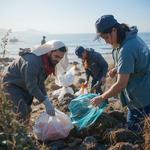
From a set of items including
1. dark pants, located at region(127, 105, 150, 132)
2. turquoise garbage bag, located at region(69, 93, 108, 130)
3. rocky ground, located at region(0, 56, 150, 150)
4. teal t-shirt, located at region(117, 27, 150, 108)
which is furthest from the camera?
turquoise garbage bag, located at region(69, 93, 108, 130)

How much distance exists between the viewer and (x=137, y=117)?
234 inches

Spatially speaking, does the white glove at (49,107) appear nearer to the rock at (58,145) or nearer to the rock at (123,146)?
the rock at (58,145)

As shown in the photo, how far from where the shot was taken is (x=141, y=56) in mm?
5445

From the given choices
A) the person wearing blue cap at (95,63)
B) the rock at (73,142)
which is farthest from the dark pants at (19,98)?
the person wearing blue cap at (95,63)

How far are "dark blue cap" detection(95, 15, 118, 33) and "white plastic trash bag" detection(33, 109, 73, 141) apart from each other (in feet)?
5.39

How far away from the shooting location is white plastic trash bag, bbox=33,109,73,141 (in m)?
6.34

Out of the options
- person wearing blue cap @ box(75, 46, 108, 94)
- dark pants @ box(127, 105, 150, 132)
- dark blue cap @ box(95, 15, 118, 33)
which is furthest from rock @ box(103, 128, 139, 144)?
person wearing blue cap @ box(75, 46, 108, 94)

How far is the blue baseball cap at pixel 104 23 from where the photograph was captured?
5.30 metres

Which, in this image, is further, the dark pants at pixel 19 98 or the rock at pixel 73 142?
the dark pants at pixel 19 98

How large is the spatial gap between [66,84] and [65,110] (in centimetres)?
283

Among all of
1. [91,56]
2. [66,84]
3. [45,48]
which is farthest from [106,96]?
[66,84]

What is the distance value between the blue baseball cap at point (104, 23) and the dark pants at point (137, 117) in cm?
122

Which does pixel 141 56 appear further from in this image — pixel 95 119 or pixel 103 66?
pixel 103 66

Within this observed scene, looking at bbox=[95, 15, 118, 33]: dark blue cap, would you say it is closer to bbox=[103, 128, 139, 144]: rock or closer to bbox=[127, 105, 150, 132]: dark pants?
bbox=[127, 105, 150, 132]: dark pants
